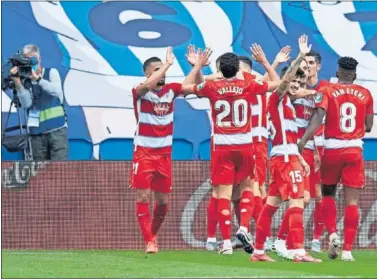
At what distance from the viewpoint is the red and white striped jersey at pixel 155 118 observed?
17.5m

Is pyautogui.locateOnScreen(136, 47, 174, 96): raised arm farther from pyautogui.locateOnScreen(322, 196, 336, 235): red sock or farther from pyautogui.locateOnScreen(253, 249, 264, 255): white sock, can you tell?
pyautogui.locateOnScreen(253, 249, 264, 255): white sock

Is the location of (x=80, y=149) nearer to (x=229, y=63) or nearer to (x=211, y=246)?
(x=211, y=246)

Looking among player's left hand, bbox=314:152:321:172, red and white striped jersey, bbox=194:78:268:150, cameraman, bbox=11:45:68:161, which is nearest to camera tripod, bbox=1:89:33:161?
cameraman, bbox=11:45:68:161

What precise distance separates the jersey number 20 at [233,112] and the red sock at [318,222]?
2084mm

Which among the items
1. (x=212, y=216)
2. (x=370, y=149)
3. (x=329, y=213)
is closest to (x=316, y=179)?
(x=329, y=213)

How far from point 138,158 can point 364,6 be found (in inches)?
264

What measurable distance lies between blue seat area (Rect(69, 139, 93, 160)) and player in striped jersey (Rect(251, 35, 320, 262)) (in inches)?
248

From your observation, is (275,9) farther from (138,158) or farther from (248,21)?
(138,158)

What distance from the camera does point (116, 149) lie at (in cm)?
2220

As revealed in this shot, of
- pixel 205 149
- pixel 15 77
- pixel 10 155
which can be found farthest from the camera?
pixel 205 149

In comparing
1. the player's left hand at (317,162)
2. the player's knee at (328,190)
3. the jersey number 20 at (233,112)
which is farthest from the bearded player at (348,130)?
the jersey number 20 at (233,112)

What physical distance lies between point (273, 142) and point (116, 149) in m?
6.33

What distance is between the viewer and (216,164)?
55.9ft

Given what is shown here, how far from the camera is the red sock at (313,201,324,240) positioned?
18.4m
